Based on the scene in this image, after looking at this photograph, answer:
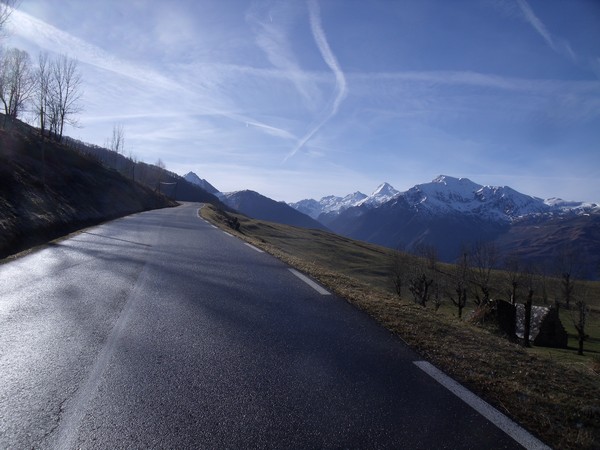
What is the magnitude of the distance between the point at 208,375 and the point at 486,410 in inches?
102

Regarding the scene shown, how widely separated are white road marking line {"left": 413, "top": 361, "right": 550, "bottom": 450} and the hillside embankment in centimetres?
1282

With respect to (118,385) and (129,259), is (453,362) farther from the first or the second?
(129,259)

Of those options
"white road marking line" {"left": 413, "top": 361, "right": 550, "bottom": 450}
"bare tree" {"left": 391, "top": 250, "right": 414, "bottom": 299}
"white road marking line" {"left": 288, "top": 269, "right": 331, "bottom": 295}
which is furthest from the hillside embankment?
"bare tree" {"left": 391, "top": 250, "right": 414, "bottom": 299}

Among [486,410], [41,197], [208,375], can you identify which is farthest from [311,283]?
[41,197]

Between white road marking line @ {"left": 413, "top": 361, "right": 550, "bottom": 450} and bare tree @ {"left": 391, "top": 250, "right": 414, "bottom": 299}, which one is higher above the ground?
white road marking line @ {"left": 413, "top": 361, "right": 550, "bottom": 450}

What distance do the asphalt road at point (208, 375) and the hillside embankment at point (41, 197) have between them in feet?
27.6

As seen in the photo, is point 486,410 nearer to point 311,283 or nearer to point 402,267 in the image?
point 311,283

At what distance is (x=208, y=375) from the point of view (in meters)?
4.04

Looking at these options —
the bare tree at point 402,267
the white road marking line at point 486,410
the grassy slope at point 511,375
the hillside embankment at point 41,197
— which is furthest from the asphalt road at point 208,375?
the bare tree at point 402,267

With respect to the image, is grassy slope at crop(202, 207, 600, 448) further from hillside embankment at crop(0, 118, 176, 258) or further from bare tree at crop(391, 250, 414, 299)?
bare tree at crop(391, 250, 414, 299)

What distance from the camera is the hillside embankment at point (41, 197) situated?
49.3 ft

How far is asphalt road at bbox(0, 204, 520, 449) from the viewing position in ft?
9.89

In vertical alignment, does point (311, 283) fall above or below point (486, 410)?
above

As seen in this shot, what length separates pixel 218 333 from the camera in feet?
17.4
